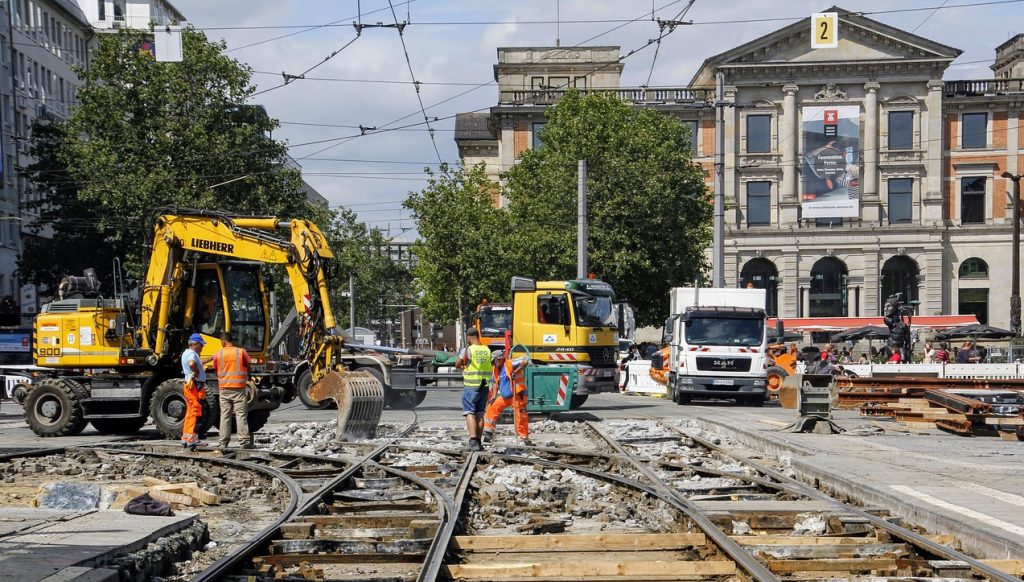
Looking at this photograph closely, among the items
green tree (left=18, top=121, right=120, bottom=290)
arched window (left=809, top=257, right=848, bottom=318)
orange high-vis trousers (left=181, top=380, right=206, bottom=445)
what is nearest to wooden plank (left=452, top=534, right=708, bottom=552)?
orange high-vis trousers (left=181, top=380, right=206, bottom=445)

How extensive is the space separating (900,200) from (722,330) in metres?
48.0

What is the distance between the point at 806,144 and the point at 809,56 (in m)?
5.28

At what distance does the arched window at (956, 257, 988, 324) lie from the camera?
7481cm

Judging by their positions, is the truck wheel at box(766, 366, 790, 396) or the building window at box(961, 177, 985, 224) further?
the building window at box(961, 177, 985, 224)

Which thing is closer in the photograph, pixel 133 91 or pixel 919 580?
pixel 919 580

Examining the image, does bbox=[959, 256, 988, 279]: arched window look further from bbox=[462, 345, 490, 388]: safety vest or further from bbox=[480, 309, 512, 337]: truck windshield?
bbox=[462, 345, 490, 388]: safety vest

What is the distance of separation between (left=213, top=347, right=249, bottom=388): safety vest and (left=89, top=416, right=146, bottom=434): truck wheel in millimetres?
5255

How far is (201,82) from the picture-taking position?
164 feet

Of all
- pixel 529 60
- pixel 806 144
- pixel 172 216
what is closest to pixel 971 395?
pixel 172 216

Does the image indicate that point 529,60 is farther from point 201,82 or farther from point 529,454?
point 529,454

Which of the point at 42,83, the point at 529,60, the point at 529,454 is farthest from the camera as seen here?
the point at 529,60

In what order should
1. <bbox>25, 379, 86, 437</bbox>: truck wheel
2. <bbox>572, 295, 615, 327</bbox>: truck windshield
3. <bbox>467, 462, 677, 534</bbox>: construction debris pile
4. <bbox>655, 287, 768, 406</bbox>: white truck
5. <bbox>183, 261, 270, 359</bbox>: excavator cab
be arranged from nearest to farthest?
1. <bbox>467, 462, 677, 534</bbox>: construction debris pile
2. <bbox>25, 379, 86, 437</bbox>: truck wheel
3. <bbox>183, 261, 270, 359</bbox>: excavator cab
4. <bbox>572, 295, 615, 327</bbox>: truck windshield
5. <bbox>655, 287, 768, 406</bbox>: white truck

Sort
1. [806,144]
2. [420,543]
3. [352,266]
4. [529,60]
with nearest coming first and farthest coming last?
[420,543], [806,144], [529,60], [352,266]

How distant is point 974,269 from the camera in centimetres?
7494
